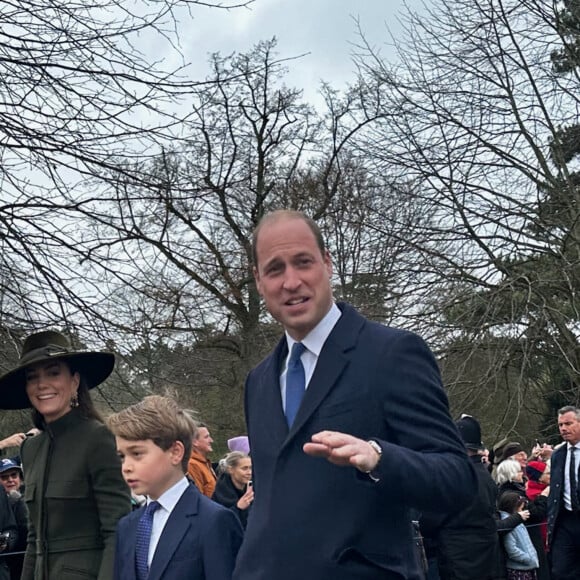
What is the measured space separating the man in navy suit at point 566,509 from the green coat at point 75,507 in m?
5.96

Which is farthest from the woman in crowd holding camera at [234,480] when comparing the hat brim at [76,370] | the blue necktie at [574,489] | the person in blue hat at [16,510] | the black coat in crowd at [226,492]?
the blue necktie at [574,489]

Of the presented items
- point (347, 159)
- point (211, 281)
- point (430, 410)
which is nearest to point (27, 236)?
point (430, 410)

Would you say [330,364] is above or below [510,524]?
above

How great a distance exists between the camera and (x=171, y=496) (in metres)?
3.75

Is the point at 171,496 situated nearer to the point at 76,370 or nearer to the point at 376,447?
the point at 76,370

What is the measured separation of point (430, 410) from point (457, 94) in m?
13.3

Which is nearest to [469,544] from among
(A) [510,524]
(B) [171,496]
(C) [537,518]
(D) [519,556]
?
(A) [510,524]

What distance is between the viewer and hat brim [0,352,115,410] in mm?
4309

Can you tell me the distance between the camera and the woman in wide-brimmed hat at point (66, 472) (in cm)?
401

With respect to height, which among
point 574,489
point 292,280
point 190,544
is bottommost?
point 574,489

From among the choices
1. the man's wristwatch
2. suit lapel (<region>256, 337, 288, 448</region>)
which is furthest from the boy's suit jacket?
the man's wristwatch

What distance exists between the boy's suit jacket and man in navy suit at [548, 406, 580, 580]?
6028mm

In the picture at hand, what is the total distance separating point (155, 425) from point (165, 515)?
358mm

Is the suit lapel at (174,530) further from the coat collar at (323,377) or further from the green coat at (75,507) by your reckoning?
the coat collar at (323,377)
